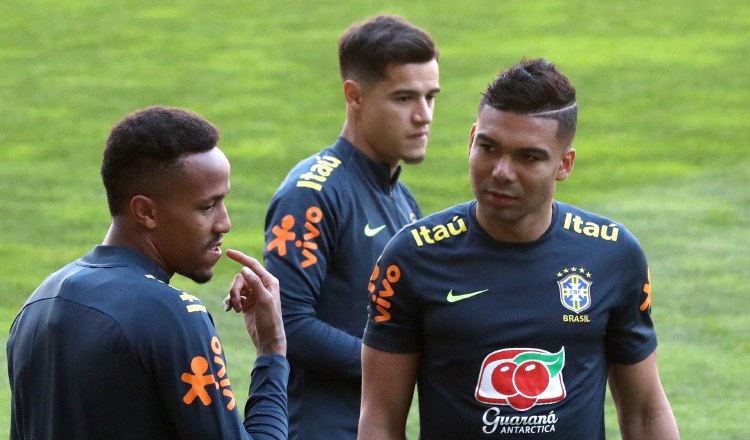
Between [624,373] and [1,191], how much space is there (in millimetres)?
12462

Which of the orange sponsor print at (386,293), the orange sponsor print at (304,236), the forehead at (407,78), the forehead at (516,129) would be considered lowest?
the orange sponsor print at (386,293)

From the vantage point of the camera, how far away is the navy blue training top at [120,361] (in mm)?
3432

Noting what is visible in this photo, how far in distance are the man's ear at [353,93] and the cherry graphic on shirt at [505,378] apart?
6.19 ft

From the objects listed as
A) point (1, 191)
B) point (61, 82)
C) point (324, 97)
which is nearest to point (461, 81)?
point (324, 97)

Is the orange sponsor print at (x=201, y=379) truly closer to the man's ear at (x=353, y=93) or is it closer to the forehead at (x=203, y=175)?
the forehead at (x=203, y=175)

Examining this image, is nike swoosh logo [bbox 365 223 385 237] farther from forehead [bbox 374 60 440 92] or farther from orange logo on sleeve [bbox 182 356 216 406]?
orange logo on sleeve [bbox 182 356 216 406]

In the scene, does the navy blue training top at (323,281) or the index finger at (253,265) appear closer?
the index finger at (253,265)

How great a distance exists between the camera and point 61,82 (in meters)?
20.2

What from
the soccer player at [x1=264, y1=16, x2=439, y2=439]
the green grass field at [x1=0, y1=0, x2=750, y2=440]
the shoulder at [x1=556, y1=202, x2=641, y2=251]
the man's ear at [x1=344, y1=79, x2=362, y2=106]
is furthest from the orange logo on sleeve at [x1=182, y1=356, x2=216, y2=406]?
the green grass field at [x1=0, y1=0, x2=750, y2=440]

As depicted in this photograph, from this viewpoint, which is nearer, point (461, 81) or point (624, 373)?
point (624, 373)

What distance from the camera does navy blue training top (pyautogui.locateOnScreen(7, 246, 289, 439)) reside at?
3.43 meters

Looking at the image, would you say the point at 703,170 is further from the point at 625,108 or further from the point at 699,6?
the point at 699,6

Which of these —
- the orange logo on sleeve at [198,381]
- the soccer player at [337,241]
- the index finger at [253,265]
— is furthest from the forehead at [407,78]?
the orange logo on sleeve at [198,381]

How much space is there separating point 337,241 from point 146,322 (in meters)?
1.79
